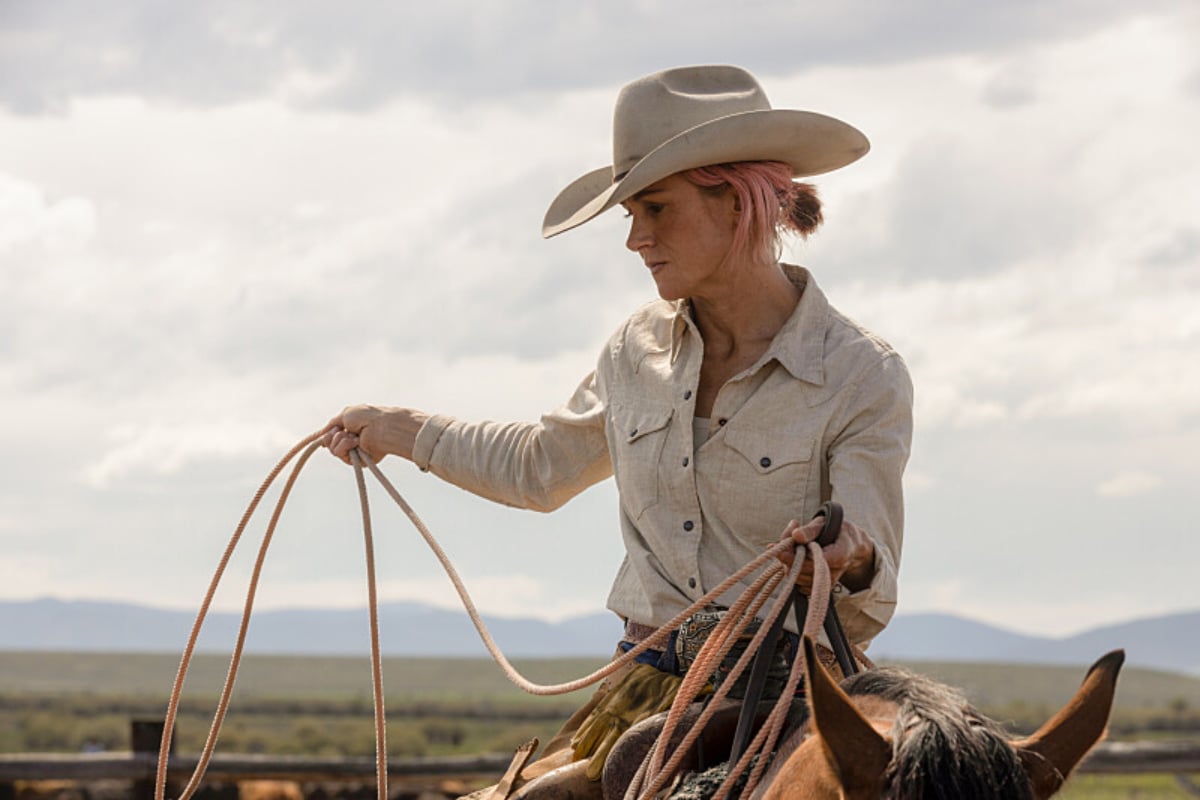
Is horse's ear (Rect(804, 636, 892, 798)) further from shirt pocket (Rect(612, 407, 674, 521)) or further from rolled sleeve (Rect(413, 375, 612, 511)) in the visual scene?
rolled sleeve (Rect(413, 375, 612, 511))

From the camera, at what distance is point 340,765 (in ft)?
32.6

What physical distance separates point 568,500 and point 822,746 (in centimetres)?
206

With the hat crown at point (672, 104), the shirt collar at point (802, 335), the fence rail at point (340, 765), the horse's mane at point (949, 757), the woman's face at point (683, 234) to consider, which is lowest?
the fence rail at point (340, 765)

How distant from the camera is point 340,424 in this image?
4234 millimetres

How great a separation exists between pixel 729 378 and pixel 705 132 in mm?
541

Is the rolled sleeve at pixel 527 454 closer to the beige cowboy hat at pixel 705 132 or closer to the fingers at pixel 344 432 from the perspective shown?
the fingers at pixel 344 432

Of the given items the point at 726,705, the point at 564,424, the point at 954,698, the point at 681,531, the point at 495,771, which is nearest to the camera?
the point at 954,698

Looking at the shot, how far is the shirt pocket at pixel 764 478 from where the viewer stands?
11.2 feet

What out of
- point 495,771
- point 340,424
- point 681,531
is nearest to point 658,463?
point 681,531

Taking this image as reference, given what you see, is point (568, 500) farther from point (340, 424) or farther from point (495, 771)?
point (495, 771)

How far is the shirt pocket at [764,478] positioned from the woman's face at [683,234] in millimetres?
338

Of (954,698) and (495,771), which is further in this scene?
(495,771)

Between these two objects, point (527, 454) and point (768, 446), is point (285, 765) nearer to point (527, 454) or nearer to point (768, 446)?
point (527, 454)

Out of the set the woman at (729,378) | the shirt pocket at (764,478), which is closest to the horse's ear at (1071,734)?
the woman at (729,378)
